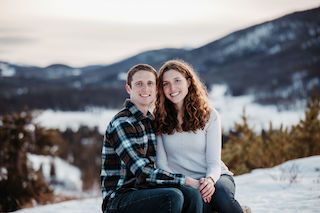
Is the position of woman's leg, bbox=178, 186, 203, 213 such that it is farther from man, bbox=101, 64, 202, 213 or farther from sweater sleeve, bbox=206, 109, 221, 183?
sweater sleeve, bbox=206, 109, 221, 183

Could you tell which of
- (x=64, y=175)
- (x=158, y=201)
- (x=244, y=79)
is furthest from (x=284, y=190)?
(x=244, y=79)

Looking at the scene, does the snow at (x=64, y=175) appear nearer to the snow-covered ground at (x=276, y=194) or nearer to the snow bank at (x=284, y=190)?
the snow-covered ground at (x=276, y=194)

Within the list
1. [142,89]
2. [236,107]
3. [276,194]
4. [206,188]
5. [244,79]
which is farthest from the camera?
[244,79]

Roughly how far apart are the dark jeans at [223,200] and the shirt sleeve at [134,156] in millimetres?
330

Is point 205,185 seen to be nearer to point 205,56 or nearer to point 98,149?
point 98,149

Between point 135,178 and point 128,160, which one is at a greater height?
point 128,160

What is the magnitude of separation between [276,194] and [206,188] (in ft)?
6.18

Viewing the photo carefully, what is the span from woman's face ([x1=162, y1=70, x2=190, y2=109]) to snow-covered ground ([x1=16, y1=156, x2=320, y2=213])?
150cm

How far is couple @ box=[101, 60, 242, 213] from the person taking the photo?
2.06 m

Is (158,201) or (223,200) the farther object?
(223,200)

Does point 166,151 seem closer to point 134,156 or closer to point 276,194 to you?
point 134,156

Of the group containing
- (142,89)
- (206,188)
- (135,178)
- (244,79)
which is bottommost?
(206,188)

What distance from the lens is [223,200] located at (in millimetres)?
2230

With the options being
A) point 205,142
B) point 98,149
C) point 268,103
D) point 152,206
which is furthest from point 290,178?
point 268,103
